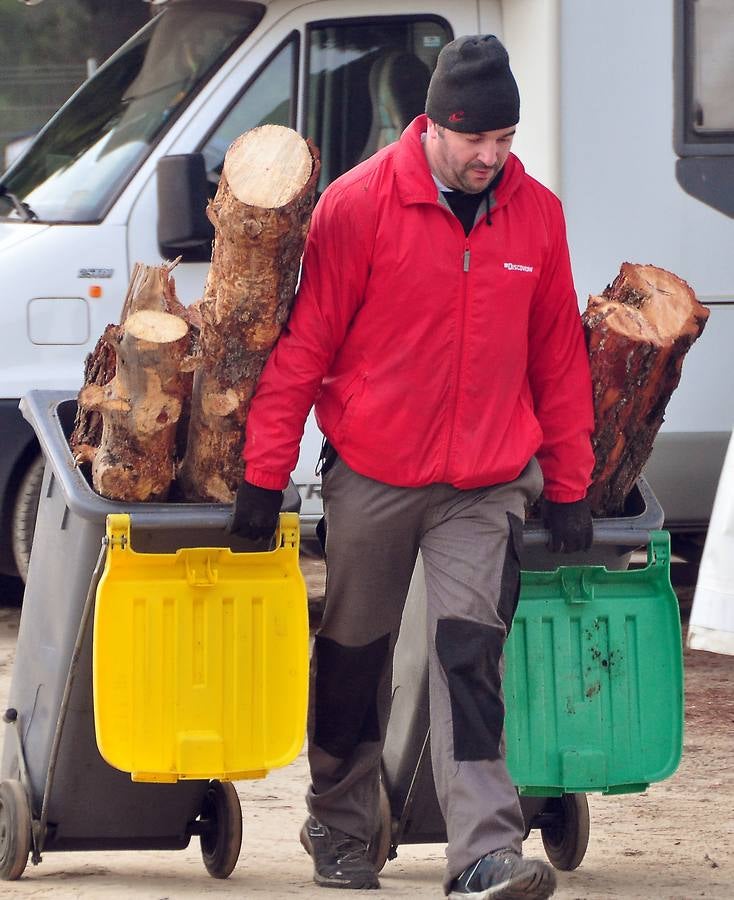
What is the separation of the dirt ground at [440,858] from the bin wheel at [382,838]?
6 centimetres

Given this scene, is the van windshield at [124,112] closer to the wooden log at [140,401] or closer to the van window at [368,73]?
the van window at [368,73]

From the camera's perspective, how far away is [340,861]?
153 inches

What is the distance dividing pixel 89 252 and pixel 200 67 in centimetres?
80

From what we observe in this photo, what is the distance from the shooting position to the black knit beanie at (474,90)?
3.54 metres

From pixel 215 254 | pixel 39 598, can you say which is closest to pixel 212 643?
pixel 39 598

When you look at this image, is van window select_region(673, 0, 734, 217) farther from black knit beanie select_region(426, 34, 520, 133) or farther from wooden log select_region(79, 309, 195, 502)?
wooden log select_region(79, 309, 195, 502)

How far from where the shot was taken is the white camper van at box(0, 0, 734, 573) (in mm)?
6184

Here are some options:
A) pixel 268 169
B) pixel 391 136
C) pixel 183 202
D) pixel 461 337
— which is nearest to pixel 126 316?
pixel 268 169

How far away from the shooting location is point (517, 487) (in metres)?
3.68

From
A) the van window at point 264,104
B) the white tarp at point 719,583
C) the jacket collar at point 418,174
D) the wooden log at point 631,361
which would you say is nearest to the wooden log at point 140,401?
the jacket collar at point 418,174

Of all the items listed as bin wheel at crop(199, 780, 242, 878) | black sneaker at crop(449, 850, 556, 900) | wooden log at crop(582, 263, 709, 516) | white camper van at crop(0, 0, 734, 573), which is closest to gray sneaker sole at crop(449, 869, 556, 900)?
black sneaker at crop(449, 850, 556, 900)

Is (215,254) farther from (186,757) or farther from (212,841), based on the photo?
(212,841)

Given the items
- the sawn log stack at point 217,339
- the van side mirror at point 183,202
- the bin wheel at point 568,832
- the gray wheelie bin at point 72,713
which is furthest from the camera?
the van side mirror at point 183,202

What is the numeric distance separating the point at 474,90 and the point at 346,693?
1347mm
